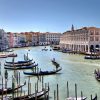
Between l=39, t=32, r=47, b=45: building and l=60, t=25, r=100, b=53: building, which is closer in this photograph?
l=60, t=25, r=100, b=53: building

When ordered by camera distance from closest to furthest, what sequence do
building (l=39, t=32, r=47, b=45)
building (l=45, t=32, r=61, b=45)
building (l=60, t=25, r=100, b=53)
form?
building (l=60, t=25, r=100, b=53)
building (l=39, t=32, r=47, b=45)
building (l=45, t=32, r=61, b=45)

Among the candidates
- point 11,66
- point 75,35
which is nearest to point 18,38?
point 75,35

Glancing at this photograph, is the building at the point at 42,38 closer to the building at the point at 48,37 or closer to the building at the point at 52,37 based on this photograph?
the building at the point at 48,37

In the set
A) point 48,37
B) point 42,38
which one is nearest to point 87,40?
point 42,38

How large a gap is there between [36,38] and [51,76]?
61.6m

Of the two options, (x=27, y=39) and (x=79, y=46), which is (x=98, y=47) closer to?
Answer: (x=79, y=46)

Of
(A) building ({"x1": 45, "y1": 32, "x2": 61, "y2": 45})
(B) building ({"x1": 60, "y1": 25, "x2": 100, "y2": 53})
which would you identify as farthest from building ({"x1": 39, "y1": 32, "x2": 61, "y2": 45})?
(B) building ({"x1": 60, "y1": 25, "x2": 100, "y2": 53})

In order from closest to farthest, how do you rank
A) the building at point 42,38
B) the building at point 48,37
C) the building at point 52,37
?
the building at point 42,38, the building at point 48,37, the building at point 52,37

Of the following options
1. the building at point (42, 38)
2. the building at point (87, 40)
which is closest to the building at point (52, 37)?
the building at point (42, 38)

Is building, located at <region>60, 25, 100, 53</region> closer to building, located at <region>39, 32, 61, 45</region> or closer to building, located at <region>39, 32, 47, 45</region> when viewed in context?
building, located at <region>39, 32, 47, 45</region>

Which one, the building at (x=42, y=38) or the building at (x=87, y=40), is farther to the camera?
the building at (x=42, y=38)

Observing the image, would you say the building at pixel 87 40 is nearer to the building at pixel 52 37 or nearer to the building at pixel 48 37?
the building at pixel 48 37

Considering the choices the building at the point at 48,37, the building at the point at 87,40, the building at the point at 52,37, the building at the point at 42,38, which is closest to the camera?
the building at the point at 87,40

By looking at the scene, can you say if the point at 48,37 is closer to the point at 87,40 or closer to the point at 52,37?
the point at 52,37
